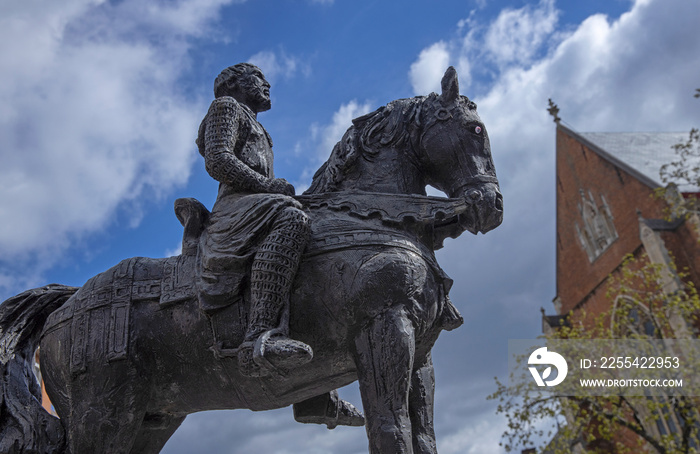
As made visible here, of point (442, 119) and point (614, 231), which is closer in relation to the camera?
point (442, 119)

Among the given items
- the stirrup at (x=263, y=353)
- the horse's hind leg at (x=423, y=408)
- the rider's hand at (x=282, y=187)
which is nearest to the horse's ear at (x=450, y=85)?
the rider's hand at (x=282, y=187)

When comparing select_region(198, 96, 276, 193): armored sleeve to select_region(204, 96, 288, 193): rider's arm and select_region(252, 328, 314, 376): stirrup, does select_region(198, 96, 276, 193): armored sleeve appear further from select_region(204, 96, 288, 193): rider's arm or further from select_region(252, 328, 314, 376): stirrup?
select_region(252, 328, 314, 376): stirrup

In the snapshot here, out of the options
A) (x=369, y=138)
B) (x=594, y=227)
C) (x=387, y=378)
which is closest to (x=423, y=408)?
(x=387, y=378)

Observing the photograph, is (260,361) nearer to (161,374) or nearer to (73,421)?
(161,374)

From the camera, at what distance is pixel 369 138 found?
3.45m

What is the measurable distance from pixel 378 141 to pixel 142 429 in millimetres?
2226

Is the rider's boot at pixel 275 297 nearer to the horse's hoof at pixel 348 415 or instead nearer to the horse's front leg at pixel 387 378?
the horse's front leg at pixel 387 378

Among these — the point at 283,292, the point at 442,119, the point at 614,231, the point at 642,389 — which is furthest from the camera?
the point at 614,231

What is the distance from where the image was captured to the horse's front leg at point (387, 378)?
2.70m

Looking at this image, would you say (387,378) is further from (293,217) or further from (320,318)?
(293,217)

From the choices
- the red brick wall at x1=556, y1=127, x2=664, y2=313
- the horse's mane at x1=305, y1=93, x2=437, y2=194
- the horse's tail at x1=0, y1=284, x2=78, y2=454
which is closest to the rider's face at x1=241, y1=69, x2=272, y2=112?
the horse's mane at x1=305, y1=93, x2=437, y2=194

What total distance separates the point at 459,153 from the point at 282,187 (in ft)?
3.47

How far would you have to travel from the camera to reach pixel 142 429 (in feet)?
11.3

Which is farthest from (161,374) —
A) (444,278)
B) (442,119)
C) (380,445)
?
(442,119)
